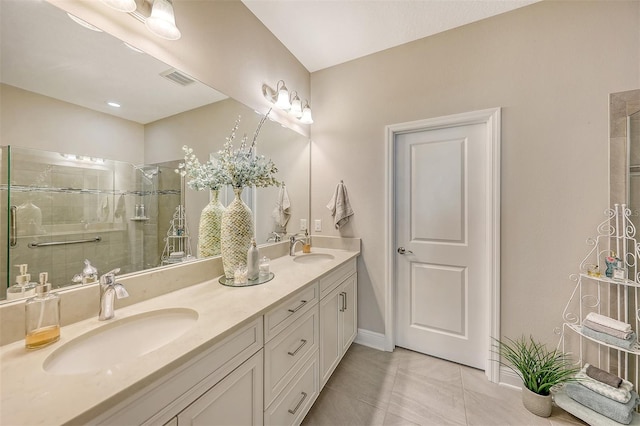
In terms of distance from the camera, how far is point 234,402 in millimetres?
914

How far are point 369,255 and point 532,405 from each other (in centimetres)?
140

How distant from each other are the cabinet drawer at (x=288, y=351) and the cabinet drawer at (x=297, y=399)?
48 millimetres

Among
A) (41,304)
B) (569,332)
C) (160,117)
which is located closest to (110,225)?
(41,304)

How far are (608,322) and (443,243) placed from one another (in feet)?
3.22

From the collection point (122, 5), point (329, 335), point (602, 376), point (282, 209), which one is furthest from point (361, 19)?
point (602, 376)

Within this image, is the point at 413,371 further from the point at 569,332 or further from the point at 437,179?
the point at 437,179

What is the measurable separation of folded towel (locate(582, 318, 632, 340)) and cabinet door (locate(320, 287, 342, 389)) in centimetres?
154

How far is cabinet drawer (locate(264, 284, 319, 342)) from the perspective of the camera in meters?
1.09

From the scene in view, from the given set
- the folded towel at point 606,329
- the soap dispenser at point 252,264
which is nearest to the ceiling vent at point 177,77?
the soap dispenser at point 252,264

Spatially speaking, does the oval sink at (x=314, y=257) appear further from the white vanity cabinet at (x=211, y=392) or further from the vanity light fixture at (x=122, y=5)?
the vanity light fixture at (x=122, y=5)

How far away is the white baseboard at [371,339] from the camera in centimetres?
218

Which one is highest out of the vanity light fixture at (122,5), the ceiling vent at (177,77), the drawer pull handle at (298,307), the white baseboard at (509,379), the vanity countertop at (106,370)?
the vanity light fixture at (122,5)

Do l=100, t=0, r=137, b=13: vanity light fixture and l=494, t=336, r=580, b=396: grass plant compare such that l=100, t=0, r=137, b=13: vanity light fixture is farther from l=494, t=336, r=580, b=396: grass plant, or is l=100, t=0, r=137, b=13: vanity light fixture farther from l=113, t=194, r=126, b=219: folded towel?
l=494, t=336, r=580, b=396: grass plant

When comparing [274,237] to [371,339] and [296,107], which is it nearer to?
[296,107]
